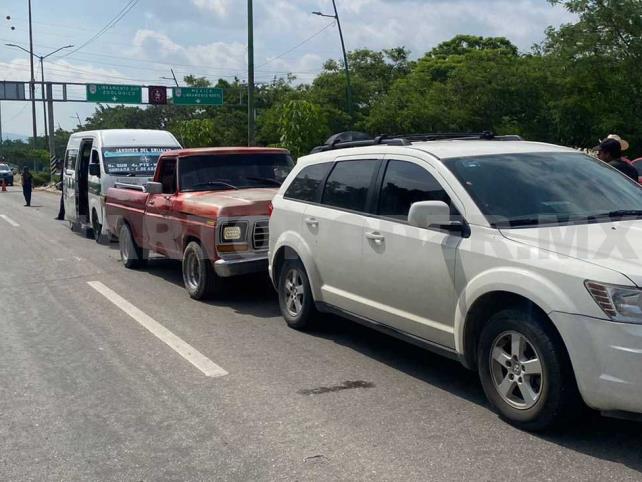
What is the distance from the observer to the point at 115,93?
45250 mm

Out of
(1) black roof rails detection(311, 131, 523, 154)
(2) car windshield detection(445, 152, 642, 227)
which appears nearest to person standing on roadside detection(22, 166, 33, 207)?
(1) black roof rails detection(311, 131, 523, 154)

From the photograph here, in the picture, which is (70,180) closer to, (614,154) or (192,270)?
(192,270)

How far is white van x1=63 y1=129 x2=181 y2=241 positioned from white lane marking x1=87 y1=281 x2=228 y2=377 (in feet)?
17.0

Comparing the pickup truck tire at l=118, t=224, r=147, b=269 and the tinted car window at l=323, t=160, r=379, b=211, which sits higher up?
the tinted car window at l=323, t=160, r=379, b=211

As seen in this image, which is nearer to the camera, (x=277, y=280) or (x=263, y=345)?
(x=263, y=345)

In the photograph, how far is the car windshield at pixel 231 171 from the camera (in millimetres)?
9969

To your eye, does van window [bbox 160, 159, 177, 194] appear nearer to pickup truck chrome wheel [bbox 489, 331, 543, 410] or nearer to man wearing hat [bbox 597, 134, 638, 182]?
man wearing hat [bbox 597, 134, 638, 182]

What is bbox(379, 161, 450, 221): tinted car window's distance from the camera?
18.7 ft

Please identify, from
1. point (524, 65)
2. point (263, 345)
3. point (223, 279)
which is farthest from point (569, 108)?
point (263, 345)

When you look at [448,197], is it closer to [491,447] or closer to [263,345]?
[491,447]

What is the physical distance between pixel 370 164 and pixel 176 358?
235cm

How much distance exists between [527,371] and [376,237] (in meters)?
1.76

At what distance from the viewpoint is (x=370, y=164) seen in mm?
6473

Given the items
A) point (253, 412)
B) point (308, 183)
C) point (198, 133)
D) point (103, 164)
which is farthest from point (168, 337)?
point (198, 133)
